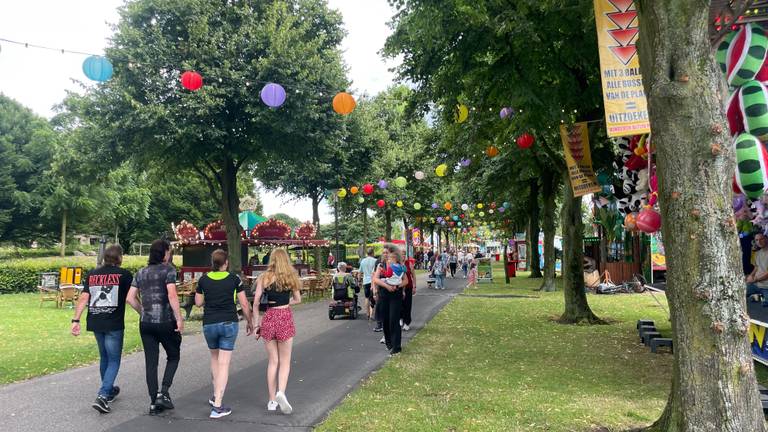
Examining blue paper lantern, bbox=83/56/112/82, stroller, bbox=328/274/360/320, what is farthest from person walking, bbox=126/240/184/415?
stroller, bbox=328/274/360/320

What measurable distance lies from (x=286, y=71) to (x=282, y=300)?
10894mm

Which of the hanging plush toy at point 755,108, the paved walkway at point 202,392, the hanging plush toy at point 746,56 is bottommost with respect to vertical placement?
the paved walkway at point 202,392

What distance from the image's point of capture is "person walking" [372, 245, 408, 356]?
30.1 feet

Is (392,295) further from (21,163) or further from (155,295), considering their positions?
(21,163)

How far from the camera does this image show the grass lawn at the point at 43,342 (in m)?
8.71

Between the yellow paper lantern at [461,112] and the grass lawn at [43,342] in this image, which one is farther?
the yellow paper lantern at [461,112]

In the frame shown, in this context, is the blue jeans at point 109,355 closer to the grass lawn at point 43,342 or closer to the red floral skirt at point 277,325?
the red floral skirt at point 277,325

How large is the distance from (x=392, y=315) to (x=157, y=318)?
417 cm

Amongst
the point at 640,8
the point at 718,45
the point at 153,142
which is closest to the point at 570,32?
the point at 718,45

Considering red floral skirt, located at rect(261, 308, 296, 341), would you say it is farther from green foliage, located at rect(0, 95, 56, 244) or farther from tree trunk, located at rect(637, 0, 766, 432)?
green foliage, located at rect(0, 95, 56, 244)

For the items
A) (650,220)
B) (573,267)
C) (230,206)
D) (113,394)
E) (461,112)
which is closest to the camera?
(113,394)

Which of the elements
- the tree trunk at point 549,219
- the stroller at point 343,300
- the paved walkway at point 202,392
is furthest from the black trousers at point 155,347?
the tree trunk at point 549,219

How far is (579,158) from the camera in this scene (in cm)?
1173

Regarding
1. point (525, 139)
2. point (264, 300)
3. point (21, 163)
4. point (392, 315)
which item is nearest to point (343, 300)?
point (392, 315)
